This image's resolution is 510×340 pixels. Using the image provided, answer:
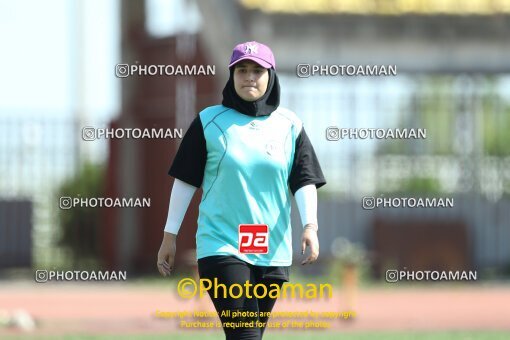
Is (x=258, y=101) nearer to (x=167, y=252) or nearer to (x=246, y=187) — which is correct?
(x=246, y=187)

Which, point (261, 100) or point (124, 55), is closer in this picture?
point (261, 100)

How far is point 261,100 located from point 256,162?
0.31 metres

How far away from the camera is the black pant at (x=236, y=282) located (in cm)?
612

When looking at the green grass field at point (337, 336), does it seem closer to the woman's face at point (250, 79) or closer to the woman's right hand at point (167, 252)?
the woman's right hand at point (167, 252)

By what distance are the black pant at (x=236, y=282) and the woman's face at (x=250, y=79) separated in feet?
2.62

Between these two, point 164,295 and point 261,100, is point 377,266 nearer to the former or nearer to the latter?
point 164,295

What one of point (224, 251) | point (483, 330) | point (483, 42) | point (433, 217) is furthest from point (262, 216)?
point (433, 217)

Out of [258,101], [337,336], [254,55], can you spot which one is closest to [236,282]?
[258,101]

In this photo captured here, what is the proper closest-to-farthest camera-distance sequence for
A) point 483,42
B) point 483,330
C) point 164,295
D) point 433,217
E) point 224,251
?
point 224,251
point 483,330
point 164,295
point 483,42
point 433,217

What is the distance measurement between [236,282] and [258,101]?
0.89 m

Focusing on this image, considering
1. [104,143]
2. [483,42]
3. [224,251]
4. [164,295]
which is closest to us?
[224,251]

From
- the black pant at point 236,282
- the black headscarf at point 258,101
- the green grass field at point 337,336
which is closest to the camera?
the black pant at point 236,282

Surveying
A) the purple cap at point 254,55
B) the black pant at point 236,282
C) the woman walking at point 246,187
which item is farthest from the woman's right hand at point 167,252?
the purple cap at point 254,55

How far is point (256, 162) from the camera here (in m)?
6.22
